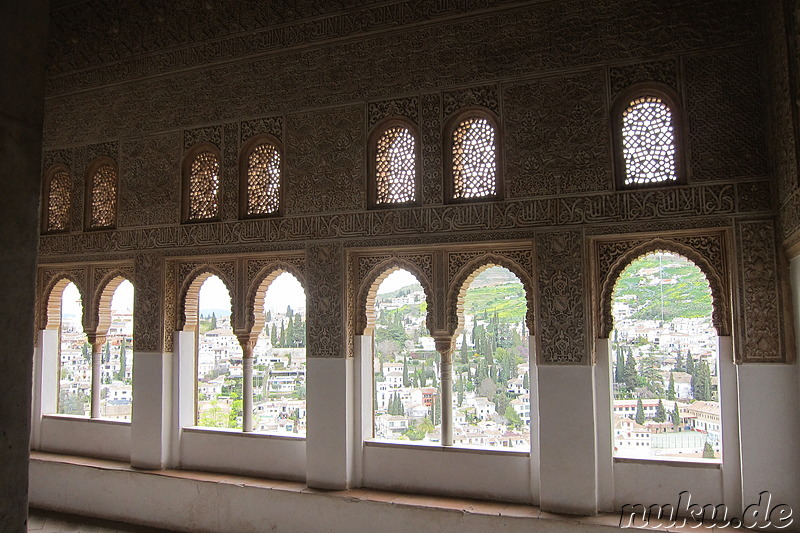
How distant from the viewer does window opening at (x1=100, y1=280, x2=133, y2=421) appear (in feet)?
23.3

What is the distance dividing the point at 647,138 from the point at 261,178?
357cm

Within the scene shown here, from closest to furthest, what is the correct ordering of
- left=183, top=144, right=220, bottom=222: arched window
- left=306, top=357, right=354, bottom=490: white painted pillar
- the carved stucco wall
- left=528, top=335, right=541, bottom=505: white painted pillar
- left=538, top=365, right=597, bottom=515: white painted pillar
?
1. the carved stucco wall
2. left=538, top=365, right=597, bottom=515: white painted pillar
3. left=528, top=335, right=541, bottom=505: white painted pillar
4. left=306, top=357, right=354, bottom=490: white painted pillar
5. left=183, top=144, right=220, bottom=222: arched window

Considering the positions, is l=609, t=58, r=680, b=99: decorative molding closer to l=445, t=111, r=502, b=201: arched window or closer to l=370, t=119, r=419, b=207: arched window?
l=445, t=111, r=502, b=201: arched window

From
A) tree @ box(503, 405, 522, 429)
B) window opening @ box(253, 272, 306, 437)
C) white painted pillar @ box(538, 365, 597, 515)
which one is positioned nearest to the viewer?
white painted pillar @ box(538, 365, 597, 515)

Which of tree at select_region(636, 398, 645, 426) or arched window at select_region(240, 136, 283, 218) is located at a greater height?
arched window at select_region(240, 136, 283, 218)

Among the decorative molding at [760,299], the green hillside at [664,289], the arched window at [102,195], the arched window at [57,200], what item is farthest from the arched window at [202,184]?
the decorative molding at [760,299]

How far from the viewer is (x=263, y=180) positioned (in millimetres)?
6305

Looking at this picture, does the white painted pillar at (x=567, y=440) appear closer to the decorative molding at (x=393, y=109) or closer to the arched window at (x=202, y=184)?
the decorative molding at (x=393, y=109)

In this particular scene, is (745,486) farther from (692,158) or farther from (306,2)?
(306,2)

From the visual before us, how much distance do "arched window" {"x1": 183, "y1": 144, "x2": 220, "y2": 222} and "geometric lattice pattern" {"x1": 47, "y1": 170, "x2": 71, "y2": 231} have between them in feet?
5.77

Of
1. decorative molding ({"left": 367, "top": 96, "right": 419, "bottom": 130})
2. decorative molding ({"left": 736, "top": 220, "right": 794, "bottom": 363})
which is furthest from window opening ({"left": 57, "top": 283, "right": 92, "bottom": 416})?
decorative molding ({"left": 736, "top": 220, "right": 794, "bottom": 363})

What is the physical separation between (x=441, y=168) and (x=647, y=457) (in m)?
2.84

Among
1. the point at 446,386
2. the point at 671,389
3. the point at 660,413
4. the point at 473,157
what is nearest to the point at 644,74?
the point at 473,157

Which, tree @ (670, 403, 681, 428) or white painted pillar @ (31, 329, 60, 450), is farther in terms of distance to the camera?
white painted pillar @ (31, 329, 60, 450)
